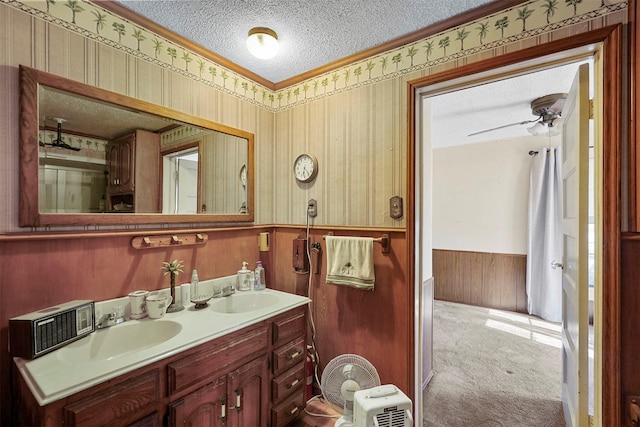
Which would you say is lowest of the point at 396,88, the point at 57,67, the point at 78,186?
the point at 78,186

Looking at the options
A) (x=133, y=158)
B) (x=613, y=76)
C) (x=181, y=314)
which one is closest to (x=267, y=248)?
(x=181, y=314)

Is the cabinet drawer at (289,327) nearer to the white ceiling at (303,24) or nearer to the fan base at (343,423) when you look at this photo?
the fan base at (343,423)

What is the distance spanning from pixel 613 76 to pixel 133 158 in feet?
7.71

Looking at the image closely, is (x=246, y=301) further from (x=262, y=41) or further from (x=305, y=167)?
(x=262, y=41)

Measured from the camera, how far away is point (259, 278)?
6.89 feet

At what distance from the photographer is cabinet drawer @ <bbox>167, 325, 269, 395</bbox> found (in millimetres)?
1164

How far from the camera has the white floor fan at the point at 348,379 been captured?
1.27m

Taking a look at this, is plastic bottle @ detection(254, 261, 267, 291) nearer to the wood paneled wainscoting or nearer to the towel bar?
the towel bar

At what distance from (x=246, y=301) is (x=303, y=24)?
1.80 metres

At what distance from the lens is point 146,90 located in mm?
1598

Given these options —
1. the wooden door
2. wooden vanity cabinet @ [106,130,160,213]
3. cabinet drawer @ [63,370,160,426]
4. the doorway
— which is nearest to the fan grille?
cabinet drawer @ [63,370,160,426]

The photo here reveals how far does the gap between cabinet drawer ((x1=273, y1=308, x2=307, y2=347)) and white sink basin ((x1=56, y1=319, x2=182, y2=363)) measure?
1.69 feet

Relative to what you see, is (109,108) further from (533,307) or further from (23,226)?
(533,307)

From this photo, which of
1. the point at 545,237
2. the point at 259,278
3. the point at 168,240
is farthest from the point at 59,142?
the point at 545,237
